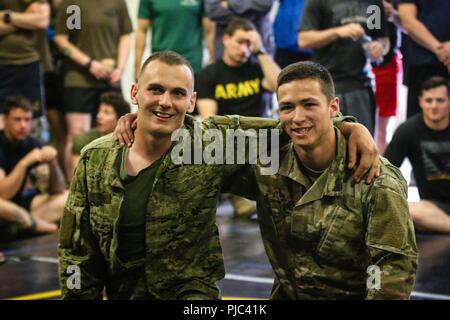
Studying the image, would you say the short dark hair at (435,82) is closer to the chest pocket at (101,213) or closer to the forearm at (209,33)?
the forearm at (209,33)

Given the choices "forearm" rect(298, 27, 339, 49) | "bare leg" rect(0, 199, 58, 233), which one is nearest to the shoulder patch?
"forearm" rect(298, 27, 339, 49)

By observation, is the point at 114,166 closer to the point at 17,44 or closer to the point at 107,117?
the point at 107,117

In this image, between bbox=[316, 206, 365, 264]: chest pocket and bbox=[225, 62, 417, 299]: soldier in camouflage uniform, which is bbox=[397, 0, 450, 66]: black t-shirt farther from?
bbox=[316, 206, 365, 264]: chest pocket

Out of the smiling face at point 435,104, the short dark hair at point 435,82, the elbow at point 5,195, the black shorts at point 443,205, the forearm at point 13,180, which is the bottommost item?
the black shorts at point 443,205

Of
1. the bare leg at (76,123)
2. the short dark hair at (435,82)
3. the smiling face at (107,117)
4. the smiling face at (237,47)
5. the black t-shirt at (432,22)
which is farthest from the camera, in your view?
the bare leg at (76,123)

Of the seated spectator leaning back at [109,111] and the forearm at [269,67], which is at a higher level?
the forearm at [269,67]

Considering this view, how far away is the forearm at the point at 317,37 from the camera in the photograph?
15.7 ft

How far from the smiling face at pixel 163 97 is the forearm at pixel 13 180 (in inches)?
96.2

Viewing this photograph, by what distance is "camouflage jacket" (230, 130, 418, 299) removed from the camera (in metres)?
2.56

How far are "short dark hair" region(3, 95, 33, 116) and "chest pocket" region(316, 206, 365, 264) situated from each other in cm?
291

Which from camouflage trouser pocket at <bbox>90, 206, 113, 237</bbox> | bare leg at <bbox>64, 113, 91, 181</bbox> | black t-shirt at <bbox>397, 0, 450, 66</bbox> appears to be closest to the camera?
camouflage trouser pocket at <bbox>90, 206, 113, 237</bbox>

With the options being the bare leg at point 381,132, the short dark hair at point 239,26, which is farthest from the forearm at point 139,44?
the bare leg at point 381,132

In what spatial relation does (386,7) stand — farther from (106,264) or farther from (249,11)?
(106,264)
